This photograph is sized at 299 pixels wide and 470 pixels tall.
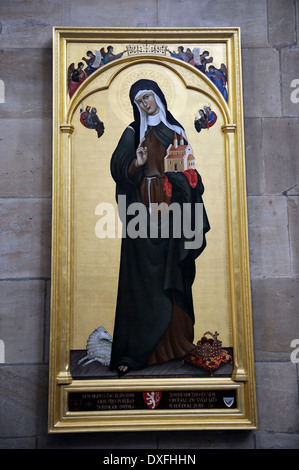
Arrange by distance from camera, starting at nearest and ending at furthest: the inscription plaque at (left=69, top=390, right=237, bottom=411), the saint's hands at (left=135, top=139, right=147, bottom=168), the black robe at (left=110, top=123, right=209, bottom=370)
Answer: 1. the inscription plaque at (left=69, top=390, right=237, bottom=411)
2. the black robe at (left=110, top=123, right=209, bottom=370)
3. the saint's hands at (left=135, top=139, right=147, bottom=168)

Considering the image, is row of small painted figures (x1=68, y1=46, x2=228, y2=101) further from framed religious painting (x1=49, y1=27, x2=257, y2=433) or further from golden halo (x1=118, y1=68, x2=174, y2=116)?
golden halo (x1=118, y1=68, x2=174, y2=116)

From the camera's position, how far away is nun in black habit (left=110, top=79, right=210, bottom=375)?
3.59m

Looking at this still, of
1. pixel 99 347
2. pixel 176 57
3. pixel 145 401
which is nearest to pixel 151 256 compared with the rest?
pixel 99 347

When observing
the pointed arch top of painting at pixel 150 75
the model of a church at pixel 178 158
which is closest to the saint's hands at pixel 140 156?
the model of a church at pixel 178 158

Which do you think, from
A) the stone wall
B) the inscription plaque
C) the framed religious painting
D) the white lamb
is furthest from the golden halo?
the inscription plaque

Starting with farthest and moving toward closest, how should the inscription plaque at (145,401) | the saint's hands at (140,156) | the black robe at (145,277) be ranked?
the saint's hands at (140,156), the black robe at (145,277), the inscription plaque at (145,401)

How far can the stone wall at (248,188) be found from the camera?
3.53 metres

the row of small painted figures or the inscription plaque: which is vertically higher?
the row of small painted figures

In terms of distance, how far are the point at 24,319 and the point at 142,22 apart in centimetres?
273

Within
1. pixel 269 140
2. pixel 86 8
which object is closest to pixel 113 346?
pixel 269 140

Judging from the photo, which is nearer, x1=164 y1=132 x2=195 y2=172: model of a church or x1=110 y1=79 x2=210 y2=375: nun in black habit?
x1=110 y1=79 x2=210 y2=375: nun in black habit

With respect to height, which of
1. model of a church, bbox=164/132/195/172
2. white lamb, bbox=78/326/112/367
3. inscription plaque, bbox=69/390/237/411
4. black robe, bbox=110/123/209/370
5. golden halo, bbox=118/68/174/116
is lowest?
inscription plaque, bbox=69/390/237/411

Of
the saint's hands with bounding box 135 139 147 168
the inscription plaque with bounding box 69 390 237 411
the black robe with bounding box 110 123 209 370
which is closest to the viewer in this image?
the inscription plaque with bounding box 69 390 237 411

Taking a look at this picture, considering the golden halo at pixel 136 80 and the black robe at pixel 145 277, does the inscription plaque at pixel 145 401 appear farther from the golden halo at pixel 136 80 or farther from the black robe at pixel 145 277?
the golden halo at pixel 136 80
